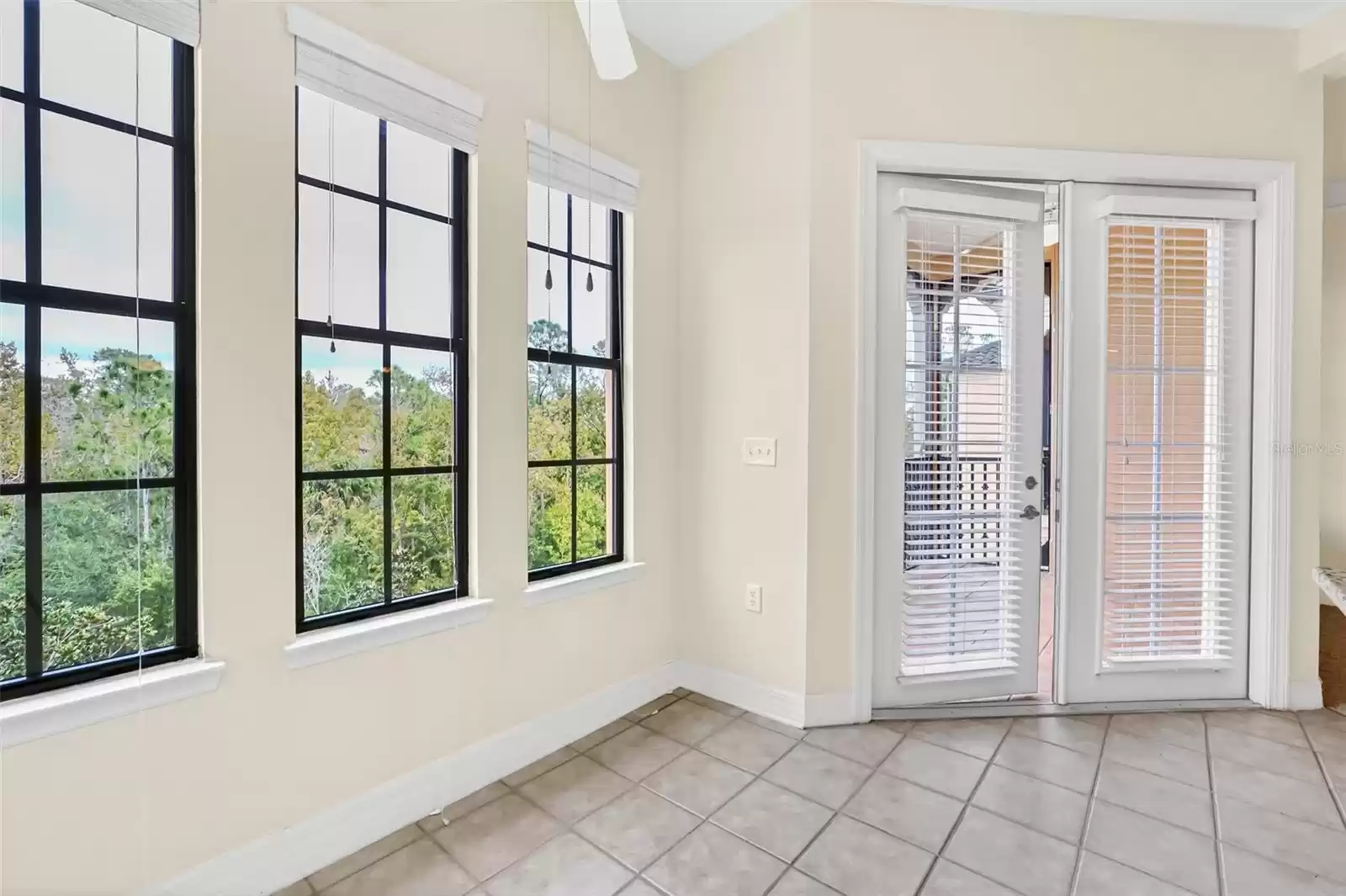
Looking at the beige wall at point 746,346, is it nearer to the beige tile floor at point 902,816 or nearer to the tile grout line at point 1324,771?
the beige tile floor at point 902,816

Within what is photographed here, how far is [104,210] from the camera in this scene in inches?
54.1

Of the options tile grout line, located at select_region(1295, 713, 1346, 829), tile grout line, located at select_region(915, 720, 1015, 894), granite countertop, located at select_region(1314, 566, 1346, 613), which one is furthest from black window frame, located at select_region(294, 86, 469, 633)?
granite countertop, located at select_region(1314, 566, 1346, 613)

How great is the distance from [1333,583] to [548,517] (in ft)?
9.77

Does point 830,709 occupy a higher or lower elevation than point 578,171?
lower

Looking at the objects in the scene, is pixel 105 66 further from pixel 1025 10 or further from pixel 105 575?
pixel 1025 10

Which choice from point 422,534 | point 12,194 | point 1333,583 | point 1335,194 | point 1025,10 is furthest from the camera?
point 1335,194

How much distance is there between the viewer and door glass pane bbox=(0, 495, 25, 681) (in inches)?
49.9

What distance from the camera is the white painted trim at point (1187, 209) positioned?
2.52m

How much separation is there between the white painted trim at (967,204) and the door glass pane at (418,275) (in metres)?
1.75

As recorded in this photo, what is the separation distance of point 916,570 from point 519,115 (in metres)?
2.29

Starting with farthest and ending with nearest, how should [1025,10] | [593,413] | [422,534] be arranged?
[593,413], [1025,10], [422,534]

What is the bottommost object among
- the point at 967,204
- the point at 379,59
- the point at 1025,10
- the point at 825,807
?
the point at 825,807

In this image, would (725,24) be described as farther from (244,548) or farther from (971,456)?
(244,548)

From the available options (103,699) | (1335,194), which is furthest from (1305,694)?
(103,699)
